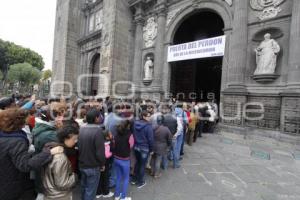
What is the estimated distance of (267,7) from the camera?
329 inches

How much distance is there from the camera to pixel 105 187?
11.4ft

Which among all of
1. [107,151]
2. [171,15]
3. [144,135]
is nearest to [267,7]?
[171,15]

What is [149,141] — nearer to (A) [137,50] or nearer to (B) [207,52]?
(B) [207,52]

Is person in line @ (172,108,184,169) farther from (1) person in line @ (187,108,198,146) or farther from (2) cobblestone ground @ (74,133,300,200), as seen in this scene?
(1) person in line @ (187,108,198,146)

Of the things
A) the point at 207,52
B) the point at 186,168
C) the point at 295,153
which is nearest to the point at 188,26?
the point at 207,52

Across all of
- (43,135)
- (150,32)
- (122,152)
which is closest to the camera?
(43,135)

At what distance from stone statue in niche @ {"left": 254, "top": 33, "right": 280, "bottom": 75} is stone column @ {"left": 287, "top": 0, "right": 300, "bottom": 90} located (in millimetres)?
594

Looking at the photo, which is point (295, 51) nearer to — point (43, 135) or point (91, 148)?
point (91, 148)

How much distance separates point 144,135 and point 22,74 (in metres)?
43.7

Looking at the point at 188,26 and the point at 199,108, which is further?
the point at 188,26

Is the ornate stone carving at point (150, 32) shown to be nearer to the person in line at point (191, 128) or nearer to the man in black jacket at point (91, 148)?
the person in line at point (191, 128)

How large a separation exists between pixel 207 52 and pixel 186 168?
6.81 metres

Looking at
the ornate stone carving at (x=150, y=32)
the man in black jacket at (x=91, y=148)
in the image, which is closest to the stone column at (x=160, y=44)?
the ornate stone carving at (x=150, y=32)

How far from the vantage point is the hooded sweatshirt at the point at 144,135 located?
3.75 meters
